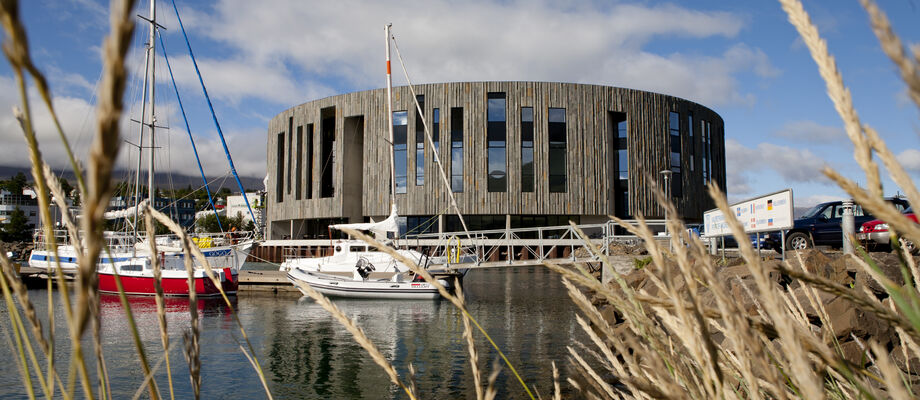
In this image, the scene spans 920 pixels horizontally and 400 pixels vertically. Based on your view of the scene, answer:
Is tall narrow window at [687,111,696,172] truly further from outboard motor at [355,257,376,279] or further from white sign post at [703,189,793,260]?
white sign post at [703,189,793,260]

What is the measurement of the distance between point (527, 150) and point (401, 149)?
7.33 metres

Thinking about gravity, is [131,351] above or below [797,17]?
below

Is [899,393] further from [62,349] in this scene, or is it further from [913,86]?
[62,349]

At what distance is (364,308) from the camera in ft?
52.3

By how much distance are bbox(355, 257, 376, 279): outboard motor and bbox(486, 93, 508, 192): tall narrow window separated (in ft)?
50.4

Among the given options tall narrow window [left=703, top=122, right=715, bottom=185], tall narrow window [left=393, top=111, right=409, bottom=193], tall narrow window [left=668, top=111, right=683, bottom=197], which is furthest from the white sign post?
tall narrow window [left=703, top=122, right=715, bottom=185]

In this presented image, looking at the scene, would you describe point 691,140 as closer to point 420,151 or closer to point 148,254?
point 420,151

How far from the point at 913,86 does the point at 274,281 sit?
22208mm

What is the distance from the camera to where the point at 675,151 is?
3631 centimetres

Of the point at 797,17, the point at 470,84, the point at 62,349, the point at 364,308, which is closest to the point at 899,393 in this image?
the point at 797,17

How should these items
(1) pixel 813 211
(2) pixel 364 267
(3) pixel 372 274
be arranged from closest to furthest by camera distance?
1. (1) pixel 813 211
2. (2) pixel 364 267
3. (3) pixel 372 274

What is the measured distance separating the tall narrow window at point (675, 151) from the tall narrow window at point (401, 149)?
16.1 metres

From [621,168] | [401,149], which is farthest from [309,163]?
[621,168]

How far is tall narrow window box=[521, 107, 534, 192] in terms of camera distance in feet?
110
